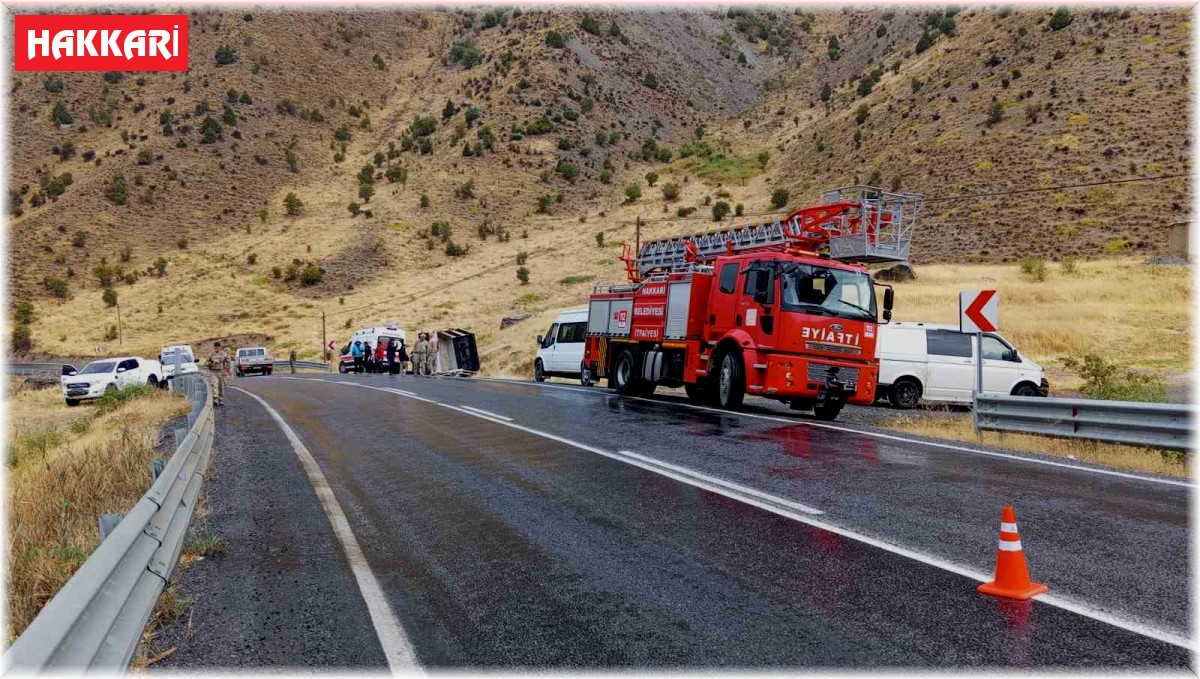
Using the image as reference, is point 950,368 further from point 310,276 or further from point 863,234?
point 310,276

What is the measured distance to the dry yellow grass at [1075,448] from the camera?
10.6 metres

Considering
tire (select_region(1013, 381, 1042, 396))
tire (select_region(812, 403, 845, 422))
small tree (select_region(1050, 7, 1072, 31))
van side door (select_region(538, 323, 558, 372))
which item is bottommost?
tire (select_region(812, 403, 845, 422))

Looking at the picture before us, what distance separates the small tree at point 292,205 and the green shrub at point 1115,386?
62674 millimetres

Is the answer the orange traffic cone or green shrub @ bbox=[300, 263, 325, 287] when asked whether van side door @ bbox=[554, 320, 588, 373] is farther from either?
green shrub @ bbox=[300, 263, 325, 287]

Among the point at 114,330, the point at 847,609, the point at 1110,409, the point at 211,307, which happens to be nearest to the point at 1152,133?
the point at 1110,409

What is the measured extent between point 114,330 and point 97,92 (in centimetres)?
3720

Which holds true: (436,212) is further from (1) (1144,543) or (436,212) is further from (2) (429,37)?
(1) (1144,543)

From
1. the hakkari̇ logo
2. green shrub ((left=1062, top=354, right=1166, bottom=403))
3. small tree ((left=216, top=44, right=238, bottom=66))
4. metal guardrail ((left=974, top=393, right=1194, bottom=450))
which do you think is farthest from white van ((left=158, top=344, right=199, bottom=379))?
small tree ((left=216, top=44, right=238, bottom=66))

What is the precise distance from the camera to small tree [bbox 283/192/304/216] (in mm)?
72994

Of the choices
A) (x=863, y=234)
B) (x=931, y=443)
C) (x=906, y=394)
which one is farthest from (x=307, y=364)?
(x=931, y=443)

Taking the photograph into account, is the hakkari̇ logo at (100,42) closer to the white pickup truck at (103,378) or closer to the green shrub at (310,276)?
the white pickup truck at (103,378)

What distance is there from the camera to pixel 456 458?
1109 cm

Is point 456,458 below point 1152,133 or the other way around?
below

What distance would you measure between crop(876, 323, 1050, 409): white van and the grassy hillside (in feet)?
70.4
